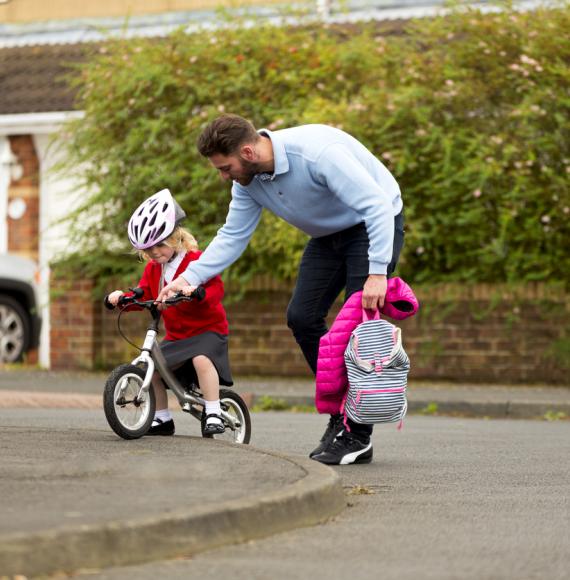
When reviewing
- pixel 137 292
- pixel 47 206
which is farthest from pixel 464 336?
pixel 137 292

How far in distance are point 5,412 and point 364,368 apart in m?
5.44

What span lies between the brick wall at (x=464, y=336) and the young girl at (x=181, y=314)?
759 centimetres

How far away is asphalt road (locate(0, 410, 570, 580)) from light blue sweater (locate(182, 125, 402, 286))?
118 cm

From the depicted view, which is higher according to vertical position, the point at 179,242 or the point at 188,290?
the point at 179,242

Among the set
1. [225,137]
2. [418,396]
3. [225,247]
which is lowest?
[418,396]

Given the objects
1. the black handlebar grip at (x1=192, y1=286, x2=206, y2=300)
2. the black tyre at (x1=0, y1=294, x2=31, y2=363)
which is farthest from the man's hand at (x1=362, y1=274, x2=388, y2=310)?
the black tyre at (x1=0, y1=294, x2=31, y2=363)

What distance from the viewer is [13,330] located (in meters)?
18.8

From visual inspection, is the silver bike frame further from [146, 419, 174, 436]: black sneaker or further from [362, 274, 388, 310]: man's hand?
[362, 274, 388, 310]: man's hand

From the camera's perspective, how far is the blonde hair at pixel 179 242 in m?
8.06

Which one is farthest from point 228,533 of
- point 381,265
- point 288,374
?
point 288,374

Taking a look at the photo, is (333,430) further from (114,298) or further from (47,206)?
(47,206)

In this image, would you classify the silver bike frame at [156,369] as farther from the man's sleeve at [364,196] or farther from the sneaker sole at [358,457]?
the man's sleeve at [364,196]

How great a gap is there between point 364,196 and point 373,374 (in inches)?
35.9

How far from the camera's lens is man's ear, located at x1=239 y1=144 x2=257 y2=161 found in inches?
295
